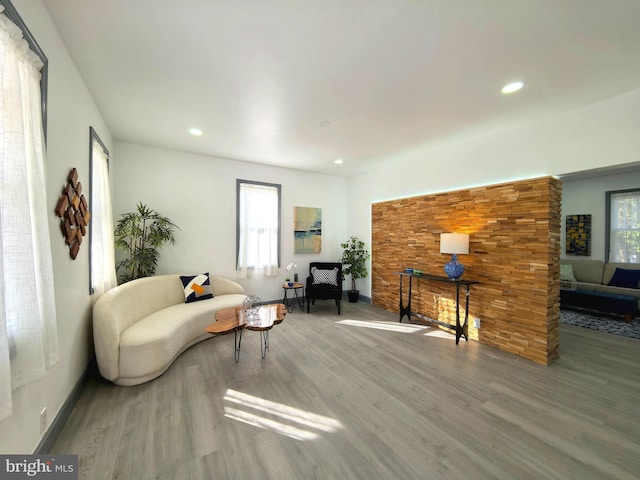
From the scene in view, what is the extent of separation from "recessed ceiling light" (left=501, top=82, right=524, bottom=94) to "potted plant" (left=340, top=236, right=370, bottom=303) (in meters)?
3.60

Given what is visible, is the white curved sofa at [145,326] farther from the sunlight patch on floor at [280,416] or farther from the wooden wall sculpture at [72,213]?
the sunlight patch on floor at [280,416]

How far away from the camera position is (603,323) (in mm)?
4094

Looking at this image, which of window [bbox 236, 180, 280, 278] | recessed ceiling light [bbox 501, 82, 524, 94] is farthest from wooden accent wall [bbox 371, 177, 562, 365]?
window [bbox 236, 180, 280, 278]

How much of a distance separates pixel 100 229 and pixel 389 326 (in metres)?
4.18

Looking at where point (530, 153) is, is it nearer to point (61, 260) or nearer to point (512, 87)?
point (512, 87)

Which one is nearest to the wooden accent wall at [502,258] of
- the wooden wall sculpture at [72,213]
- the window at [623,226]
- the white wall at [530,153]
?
the white wall at [530,153]

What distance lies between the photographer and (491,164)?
3412 millimetres

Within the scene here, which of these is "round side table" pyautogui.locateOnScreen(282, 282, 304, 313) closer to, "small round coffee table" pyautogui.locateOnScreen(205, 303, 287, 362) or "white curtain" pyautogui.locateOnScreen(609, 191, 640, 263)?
"small round coffee table" pyautogui.locateOnScreen(205, 303, 287, 362)

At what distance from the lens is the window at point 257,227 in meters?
4.69

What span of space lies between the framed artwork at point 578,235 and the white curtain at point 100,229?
28.1 ft

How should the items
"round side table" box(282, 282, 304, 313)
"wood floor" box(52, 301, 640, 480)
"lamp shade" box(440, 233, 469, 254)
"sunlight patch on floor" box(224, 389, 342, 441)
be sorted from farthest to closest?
"round side table" box(282, 282, 304, 313)
"lamp shade" box(440, 233, 469, 254)
"sunlight patch on floor" box(224, 389, 342, 441)
"wood floor" box(52, 301, 640, 480)

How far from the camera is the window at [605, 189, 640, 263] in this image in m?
4.69

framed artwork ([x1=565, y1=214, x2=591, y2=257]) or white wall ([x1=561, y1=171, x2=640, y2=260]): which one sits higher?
white wall ([x1=561, y1=171, x2=640, y2=260])

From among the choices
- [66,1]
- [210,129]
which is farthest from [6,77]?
[210,129]
